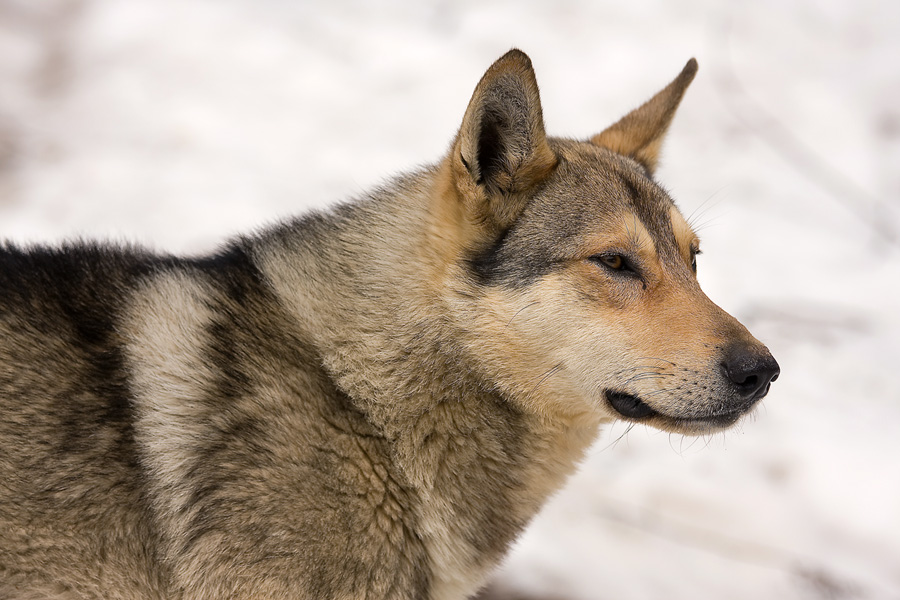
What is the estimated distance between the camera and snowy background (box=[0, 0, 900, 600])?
396 centimetres

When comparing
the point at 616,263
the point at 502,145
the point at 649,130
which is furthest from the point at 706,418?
the point at 649,130

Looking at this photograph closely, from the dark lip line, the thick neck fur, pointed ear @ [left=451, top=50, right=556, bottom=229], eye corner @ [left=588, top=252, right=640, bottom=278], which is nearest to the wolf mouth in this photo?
the dark lip line

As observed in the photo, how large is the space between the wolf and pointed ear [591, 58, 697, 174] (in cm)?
58

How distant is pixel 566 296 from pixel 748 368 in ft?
2.15

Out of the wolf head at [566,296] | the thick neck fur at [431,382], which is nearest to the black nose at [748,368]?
the wolf head at [566,296]

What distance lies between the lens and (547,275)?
8.93 feet

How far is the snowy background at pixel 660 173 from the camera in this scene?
13.0ft

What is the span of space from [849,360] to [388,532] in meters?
3.74

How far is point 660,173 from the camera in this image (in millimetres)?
6297

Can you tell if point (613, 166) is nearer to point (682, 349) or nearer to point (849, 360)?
point (682, 349)

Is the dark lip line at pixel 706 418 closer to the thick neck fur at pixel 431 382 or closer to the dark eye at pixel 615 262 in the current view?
the thick neck fur at pixel 431 382

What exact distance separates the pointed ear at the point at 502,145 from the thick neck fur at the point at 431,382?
146 millimetres

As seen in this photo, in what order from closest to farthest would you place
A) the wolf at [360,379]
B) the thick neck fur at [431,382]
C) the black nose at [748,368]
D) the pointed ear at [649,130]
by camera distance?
the wolf at [360,379] < the black nose at [748,368] < the thick neck fur at [431,382] < the pointed ear at [649,130]

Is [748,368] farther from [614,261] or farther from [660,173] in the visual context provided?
[660,173]
